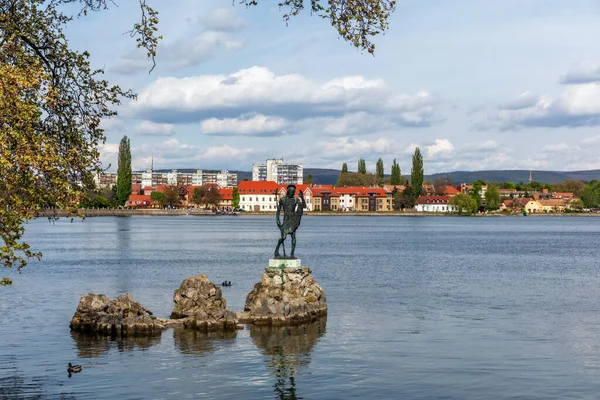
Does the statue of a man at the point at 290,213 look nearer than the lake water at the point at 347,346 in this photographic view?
No

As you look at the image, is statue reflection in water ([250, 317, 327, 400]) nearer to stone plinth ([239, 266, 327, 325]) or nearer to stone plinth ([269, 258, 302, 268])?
stone plinth ([239, 266, 327, 325])

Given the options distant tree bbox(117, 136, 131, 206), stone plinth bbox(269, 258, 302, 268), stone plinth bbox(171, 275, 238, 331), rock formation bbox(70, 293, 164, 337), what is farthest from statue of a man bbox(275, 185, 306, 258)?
distant tree bbox(117, 136, 131, 206)

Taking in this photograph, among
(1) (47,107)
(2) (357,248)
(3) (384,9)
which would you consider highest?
(3) (384,9)

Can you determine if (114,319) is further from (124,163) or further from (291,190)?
(124,163)

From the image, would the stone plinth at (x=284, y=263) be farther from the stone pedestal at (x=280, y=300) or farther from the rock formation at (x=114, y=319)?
the rock formation at (x=114, y=319)

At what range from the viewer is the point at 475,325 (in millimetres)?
34250

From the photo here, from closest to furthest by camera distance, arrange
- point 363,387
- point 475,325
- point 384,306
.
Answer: point 363,387 → point 475,325 → point 384,306

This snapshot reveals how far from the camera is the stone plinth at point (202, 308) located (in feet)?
104

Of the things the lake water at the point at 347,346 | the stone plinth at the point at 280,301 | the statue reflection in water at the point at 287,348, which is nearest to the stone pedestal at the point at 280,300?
the stone plinth at the point at 280,301

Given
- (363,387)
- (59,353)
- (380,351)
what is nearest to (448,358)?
(380,351)

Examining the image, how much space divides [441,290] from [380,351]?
21344 millimetres

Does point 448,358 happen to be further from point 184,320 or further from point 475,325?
point 184,320

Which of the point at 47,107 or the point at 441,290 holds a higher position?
the point at 47,107

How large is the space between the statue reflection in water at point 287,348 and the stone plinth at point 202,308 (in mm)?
1297
